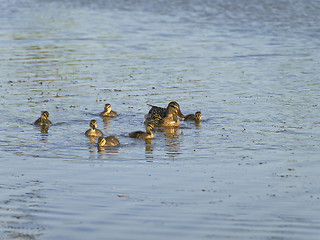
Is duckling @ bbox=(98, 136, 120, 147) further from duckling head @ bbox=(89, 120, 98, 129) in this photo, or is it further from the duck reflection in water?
duckling head @ bbox=(89, 120, 98, 129)

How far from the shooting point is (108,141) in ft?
38.9

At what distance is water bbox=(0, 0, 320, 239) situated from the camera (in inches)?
319

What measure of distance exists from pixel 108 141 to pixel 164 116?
214 cm

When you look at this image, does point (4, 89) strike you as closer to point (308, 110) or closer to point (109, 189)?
point (308, 110)

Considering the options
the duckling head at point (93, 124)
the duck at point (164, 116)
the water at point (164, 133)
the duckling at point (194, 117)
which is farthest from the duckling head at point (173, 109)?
the duckling head at point (93, 124)

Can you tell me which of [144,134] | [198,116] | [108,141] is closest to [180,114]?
[198,116]

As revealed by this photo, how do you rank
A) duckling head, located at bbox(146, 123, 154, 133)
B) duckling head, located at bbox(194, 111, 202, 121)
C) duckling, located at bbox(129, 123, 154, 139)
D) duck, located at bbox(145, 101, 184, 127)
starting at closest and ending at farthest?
duckling, located at bbox(129, 123, 154, 139)
duckling head, located at bbox(146, 123, 154, 133)
duckling head, located at bbox(194, 111, 202, 121)
duck, located at bbox(145, 101, 184, 127)

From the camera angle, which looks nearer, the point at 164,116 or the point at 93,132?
the point at 93,132

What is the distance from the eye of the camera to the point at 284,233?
762cm

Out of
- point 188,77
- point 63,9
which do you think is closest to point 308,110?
point 188,77

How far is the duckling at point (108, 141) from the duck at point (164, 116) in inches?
69.0

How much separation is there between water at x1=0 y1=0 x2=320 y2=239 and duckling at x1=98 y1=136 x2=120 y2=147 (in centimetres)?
19

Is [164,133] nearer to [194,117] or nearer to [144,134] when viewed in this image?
[194,117]

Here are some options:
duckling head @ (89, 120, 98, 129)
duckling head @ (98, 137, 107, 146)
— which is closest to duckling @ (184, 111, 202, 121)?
duckling head @ (89, 120, 98, 129)
